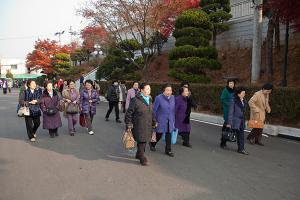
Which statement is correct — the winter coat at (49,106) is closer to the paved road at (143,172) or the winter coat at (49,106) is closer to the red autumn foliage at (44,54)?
the paved road at (143,172)

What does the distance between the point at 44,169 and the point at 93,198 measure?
2.01m

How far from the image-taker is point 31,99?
390 inches

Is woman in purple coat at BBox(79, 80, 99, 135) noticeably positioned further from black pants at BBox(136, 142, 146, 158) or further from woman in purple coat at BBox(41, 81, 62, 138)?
black pants at BBox(136, 142, 146, 158)

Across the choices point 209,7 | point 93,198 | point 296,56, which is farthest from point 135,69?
point 93,198

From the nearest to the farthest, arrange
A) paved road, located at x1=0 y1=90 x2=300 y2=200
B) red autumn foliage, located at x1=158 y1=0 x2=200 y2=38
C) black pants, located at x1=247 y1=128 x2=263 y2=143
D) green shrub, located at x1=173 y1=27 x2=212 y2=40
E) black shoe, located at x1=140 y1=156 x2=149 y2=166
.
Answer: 1. paved road, located at x1=0 y1=90 x2=300 y2=200
2. black shoe, located at x1=140 y1=156 x2=149 y2=166
3. black pants, located at x1=247 y1=128 x2=263 y2=143
4. green shrub, located at x1=173 y1=27 x2=212 y2=40
5. red autumn foliage, located at x1=158 y1=0 x2=200 y2=38

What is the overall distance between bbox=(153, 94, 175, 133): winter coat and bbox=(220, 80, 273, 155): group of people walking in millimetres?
1336

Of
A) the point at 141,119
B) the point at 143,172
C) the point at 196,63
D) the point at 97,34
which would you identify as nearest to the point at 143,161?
the point at 143,172

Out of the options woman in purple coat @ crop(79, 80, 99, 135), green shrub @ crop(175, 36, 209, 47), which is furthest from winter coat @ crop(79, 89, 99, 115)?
green shrub @ crop(175, 36, 209, 47)

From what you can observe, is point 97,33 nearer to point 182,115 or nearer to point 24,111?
point 24,111

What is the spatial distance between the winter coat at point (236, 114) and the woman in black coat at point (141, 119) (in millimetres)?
2073

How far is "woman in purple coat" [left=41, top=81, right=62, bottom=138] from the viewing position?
10.1 meters

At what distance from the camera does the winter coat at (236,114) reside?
8.21 meters

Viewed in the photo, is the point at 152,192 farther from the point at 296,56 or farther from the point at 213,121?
the point at 296,56

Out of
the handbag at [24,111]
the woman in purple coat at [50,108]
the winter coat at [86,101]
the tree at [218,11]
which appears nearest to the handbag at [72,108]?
the winter coat at [86,101]
